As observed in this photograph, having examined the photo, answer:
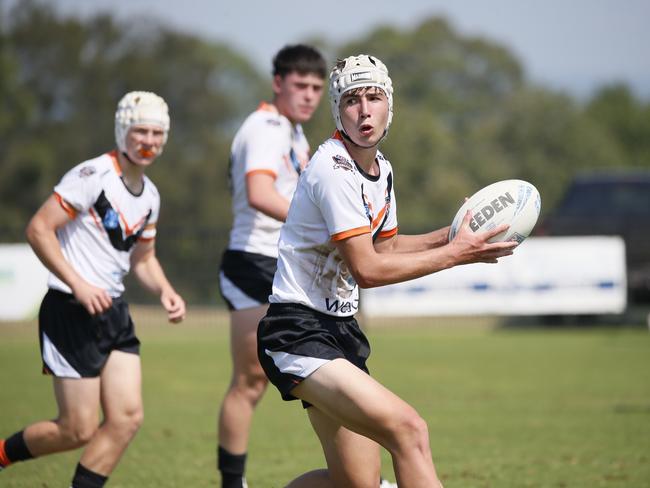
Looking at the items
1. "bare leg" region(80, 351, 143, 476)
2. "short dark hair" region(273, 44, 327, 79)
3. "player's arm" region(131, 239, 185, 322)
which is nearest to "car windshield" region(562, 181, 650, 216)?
"short dark hair" region(273, 44, 327, 79)

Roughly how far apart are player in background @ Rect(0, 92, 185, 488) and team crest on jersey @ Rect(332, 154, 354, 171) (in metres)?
1.78

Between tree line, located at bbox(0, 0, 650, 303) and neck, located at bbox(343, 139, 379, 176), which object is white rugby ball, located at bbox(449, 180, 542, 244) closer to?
neck, located at bbox(343, 139, 379, 176)

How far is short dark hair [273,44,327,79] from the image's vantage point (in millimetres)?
6578

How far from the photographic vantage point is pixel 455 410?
9953mm

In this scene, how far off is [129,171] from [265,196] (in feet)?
2.74

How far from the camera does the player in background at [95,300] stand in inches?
216

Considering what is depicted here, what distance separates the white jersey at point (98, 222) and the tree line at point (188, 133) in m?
14.2

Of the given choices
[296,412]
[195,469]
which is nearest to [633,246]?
[296,412]

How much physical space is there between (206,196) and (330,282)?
33.3 m

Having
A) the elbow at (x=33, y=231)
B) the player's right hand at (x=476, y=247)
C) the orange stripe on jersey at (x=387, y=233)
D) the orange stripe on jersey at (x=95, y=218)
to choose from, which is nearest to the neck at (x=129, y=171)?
the orange stripe on jersey at (x=95, y=218)

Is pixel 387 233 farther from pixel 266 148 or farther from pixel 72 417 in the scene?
pixel 72 417

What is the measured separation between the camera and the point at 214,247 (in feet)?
68.9

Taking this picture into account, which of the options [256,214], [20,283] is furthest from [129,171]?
[20,283]

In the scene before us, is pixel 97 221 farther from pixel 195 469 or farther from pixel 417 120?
pixel 417 120
